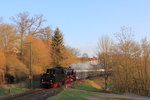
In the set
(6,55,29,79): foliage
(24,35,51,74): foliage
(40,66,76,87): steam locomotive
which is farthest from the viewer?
(24,35,51,74): foliage

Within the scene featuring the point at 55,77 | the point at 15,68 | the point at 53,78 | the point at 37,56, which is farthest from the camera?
the point at 37,56

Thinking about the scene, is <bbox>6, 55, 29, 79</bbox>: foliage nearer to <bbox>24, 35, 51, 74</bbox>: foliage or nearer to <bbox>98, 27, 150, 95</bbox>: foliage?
<bbox>24, 35, 51, 74</bbox>: foliage

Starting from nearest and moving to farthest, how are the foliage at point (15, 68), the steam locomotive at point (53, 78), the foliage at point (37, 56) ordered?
the steam locomotive at point (53, 78), the foliage at point (15, 68), the foliage at point (37, 56)

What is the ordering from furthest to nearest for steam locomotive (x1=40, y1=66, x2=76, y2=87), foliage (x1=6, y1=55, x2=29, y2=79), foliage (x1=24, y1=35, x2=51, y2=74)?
1. foliage (x1=24, y1=35, x2=51, y2=74)
2. foliage (x1=6, y1=55, x2=29, y2=79)
3. steam locomotive (x1=40, y1=66, x2=76, y2=87)

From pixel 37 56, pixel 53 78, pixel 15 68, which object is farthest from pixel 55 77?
pixel 37 56

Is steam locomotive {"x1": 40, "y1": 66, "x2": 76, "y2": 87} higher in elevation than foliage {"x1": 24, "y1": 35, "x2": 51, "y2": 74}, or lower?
lower

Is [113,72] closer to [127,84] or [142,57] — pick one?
[127,84]

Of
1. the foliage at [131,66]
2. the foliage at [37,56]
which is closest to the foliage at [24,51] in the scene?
the foliage at [37,56]

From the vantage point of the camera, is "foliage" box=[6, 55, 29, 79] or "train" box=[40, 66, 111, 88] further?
"foliage" box=[6, 55, 29, 79]

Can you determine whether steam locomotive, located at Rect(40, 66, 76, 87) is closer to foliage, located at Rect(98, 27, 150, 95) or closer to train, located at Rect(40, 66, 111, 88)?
train, located at Rect(40, 66, 111, 88)

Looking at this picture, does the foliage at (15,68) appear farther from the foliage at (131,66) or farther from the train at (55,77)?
the foliage at (131,66)

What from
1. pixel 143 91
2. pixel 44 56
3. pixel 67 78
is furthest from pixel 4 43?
pixel 143 91

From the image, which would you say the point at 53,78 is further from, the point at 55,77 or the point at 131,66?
the point at 131,66

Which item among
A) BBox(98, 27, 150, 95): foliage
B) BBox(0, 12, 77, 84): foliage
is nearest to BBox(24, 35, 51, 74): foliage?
BBox(0, 12, 77, 84): foliage
